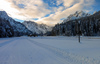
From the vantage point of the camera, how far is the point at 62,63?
17.4ft

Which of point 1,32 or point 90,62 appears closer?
point 90,62

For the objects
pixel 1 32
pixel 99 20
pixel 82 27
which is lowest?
pixel 1 32

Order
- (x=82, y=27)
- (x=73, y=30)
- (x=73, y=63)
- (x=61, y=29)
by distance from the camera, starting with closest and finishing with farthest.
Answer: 1. (x=73, y=63)
2. (x=82, y=27)
3. (x=73, y=30)
4. (x=61, y=29)

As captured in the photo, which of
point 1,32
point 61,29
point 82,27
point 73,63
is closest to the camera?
point 73,63

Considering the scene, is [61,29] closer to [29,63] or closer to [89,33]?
[89,33]

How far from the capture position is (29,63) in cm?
544

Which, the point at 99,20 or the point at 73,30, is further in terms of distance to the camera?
the point at 73,30

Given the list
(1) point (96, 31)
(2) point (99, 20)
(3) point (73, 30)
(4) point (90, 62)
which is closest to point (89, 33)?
(1) point (96, 31)

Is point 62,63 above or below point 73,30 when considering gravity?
below

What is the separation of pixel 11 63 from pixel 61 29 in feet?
373

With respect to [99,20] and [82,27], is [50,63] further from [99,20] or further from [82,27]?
[82,27]

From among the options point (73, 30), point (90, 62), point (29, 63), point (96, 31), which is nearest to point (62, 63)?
point (90, 62)

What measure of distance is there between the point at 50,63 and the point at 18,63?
2573 mm

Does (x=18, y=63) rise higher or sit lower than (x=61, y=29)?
lower
